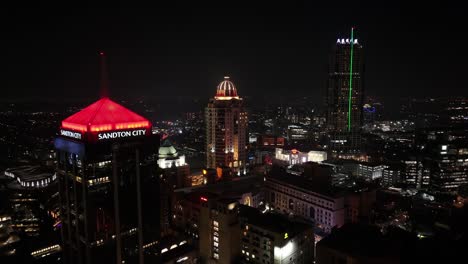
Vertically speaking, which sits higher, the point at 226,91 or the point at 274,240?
the point at 226,91

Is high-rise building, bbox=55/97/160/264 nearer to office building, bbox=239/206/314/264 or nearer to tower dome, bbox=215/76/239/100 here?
office building, bbox=239/206/314/264

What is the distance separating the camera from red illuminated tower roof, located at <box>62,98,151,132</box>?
19931 mm

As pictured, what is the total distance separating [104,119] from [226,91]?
37.9 m

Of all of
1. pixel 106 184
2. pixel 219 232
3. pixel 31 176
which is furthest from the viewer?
pixel 31 176

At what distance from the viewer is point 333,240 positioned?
24797 millimetres

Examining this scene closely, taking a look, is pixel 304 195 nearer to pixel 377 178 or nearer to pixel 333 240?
pixel 333 240

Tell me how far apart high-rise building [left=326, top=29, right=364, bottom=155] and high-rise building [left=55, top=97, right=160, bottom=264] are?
6751 cm

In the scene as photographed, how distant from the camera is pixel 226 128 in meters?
56.3

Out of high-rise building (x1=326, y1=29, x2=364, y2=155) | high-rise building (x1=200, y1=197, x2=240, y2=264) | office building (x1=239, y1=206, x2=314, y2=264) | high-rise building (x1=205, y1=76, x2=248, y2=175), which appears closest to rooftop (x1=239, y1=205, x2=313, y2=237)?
office building (x1=239, y1=206, x2=314, y2=264)

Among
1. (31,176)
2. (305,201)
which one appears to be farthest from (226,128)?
(31,176)

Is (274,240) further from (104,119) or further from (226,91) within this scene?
(226,91)

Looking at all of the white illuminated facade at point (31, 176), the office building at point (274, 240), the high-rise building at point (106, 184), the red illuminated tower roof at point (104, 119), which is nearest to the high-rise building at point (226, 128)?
the white illuminated facade at point (31, 176)

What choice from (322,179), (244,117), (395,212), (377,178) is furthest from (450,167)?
(244,117)

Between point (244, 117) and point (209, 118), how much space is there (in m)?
5.76
